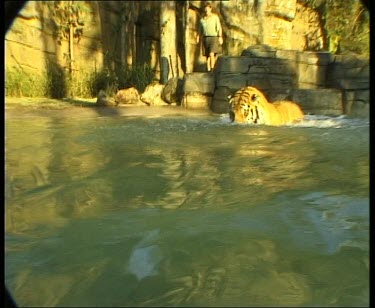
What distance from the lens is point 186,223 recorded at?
128 inches

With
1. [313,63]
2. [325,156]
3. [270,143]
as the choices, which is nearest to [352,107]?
[313,63]

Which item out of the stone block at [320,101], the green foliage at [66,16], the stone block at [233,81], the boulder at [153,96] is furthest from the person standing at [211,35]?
the green foliage at [66,16]

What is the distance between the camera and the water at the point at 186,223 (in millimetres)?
2297

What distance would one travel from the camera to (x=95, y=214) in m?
3.44

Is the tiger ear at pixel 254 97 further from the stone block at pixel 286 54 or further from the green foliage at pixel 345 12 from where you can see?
the green foliage at pixel 345 12

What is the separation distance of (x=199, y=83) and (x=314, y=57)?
2264 millimetres

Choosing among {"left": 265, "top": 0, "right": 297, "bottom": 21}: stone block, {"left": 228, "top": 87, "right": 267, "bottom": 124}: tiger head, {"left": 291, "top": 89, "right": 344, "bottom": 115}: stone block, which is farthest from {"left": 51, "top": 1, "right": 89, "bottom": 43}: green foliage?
{"left": 265, "top": 0, "right": 297, "bottom": 21}: stone block

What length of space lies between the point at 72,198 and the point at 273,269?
1718 millimetres

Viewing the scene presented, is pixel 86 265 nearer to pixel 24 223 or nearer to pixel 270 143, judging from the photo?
pixel 24 223

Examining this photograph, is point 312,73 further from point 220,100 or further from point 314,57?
point 220,100

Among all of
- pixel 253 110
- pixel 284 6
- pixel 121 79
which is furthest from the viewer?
pixel 121 79

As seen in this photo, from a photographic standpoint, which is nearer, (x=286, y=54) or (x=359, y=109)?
(x=359, y=109)

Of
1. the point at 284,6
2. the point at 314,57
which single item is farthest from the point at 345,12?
the point at 314,57

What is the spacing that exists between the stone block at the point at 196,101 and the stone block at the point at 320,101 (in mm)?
1748
